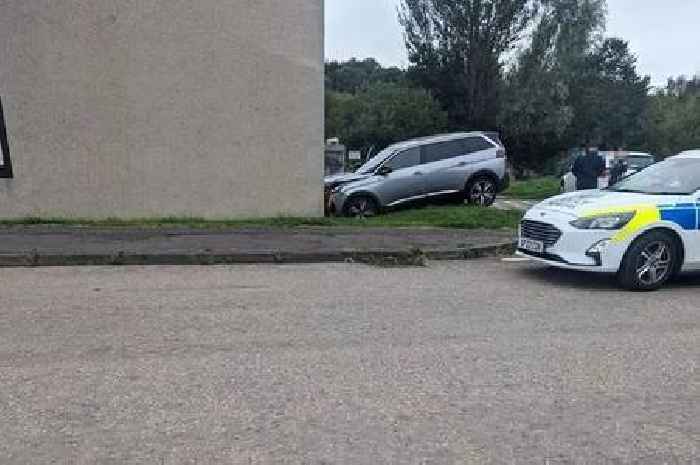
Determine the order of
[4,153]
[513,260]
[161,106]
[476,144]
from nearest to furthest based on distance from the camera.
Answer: [513,260]
[4,153]
[161,106]
[476,144]

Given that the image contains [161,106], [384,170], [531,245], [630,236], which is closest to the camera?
[630,236]

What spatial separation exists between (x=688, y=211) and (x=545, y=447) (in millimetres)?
5531

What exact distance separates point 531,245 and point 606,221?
1010mm

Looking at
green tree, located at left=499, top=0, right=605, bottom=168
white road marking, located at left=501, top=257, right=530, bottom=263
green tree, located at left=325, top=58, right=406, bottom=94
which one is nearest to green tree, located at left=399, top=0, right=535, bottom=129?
green tree, located at left=499, top=0, right=605, bottom=168

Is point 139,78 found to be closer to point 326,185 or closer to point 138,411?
point 326,185

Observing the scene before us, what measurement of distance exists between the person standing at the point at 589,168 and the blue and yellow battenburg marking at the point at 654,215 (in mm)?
6849

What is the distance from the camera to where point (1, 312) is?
22.9 feet

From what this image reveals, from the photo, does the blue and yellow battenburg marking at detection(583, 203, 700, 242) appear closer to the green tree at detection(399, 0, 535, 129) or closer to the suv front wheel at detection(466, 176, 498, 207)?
the suv front wheel at detection(466, 176, 498, 207)

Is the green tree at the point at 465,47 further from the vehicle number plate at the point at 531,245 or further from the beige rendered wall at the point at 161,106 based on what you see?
the vehicle number plate at the point at 531,245

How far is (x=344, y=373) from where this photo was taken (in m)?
5.27

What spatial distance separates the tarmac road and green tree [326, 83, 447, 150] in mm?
29644

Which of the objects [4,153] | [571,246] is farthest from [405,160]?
[571,246]

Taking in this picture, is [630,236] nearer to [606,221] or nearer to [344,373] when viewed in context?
[606,221]

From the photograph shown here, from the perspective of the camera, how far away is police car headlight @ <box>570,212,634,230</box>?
8.51 m
